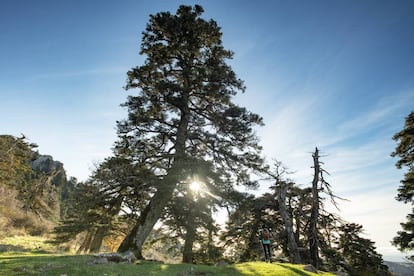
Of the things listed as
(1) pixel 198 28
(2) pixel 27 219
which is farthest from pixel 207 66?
(2) pixel 27 219

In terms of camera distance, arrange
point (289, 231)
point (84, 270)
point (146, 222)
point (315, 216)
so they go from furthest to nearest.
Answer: point (289, 231), point (146, 222), point (315, 216), point (84, 270)

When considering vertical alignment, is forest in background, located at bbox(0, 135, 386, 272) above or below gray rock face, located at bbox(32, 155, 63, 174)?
below

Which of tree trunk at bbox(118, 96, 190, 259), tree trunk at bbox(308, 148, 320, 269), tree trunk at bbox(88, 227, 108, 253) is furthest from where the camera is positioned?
tree trunk at bbox(88, 227, 108, 253)

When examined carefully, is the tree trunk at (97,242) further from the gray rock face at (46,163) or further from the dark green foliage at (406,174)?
the gray rock face at (46,163)

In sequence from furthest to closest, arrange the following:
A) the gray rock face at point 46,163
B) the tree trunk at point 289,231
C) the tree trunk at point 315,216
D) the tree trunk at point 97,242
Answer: the gray rock face at point 46,163 < the tree trunk at point 289,231 < the tree trunk at point 97,242 < the tree trunk at point 315,216

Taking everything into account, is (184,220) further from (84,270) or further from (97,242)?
(84,270)

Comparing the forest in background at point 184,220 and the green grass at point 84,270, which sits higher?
the forest in background at point 184,220

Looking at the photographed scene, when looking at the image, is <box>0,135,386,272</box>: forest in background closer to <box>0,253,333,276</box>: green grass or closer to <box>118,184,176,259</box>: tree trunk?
<box>118,184,176,259</box>: tree trunk

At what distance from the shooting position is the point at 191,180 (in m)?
13.8

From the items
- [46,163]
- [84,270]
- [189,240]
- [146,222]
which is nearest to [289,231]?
[189,240]

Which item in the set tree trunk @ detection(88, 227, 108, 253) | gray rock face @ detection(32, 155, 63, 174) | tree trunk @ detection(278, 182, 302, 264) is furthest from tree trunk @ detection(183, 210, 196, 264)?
gray rock face @ detection(32, 155, 63, 174)

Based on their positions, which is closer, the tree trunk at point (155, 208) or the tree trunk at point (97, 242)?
the tree trunk at point (155, 208)

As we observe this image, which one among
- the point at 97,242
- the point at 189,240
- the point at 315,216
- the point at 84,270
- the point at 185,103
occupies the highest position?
the point at 185,103

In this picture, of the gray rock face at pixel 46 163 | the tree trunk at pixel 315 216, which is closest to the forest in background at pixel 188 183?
the tree trunk at pixel 315 216
